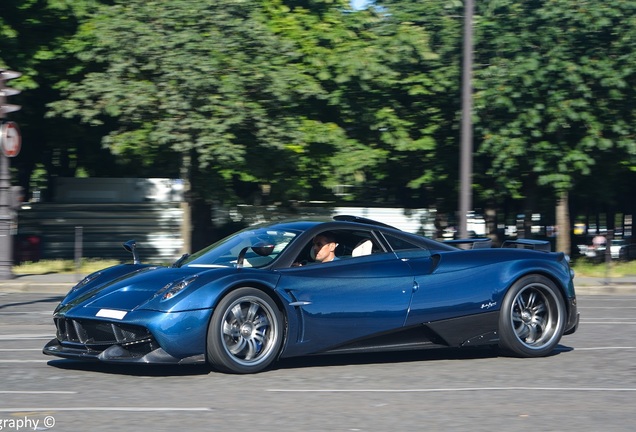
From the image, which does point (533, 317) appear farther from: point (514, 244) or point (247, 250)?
point (247, 250)

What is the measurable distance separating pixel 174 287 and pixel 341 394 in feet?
5.00

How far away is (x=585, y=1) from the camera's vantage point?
24016 millimetres

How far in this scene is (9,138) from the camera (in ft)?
59.9

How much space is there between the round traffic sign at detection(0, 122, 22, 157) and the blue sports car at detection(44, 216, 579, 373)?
10.4 meters

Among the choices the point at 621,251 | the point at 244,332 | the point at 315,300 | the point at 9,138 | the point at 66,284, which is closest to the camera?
the point at 244,332

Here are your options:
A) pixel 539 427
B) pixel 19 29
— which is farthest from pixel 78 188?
pixel 539 427

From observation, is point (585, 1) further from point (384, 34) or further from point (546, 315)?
point (546, 315)

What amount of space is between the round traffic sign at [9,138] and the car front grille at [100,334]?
1112 cm

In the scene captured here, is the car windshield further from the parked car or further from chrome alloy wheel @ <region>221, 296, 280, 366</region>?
the parked car

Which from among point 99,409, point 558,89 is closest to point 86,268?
point 558,89

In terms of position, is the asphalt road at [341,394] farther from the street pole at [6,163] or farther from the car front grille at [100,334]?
the street pole at [6,163]

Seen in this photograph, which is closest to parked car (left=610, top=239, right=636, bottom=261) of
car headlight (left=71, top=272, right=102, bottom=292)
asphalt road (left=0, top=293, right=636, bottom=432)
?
asphalt road (left=0, top=293, right=636, bottom=432)

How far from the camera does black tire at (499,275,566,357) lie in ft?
28.8

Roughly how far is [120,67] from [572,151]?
34.5ft
